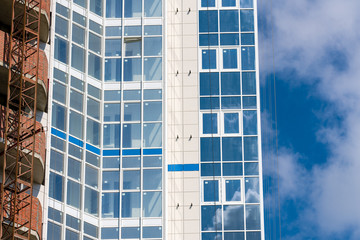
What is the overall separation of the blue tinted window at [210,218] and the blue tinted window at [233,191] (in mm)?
1174

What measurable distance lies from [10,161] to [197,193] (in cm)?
1905

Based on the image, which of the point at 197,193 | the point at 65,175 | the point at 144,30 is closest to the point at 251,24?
the point at 144,30

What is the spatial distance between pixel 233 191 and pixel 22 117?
791 inches

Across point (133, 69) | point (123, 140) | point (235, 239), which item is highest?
point (133, 69)

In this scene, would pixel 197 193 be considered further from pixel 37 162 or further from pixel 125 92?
pixel 37 162

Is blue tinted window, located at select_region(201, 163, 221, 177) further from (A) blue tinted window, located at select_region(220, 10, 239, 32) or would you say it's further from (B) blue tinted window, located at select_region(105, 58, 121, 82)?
(A) blue tinted window, located at select_region(220, 10, 239, 32)

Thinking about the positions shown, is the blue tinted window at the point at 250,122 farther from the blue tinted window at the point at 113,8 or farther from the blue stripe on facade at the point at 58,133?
the blue stripe on facade at the point at 58,133

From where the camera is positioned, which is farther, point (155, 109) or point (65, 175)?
point (155, 109)

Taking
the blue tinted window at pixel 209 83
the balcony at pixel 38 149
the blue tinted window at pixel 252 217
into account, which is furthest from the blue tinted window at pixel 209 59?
the balcony at pixel 38 149

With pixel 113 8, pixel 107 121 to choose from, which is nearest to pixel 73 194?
pixel 107 121

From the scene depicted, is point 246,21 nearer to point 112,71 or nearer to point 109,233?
point 112,71

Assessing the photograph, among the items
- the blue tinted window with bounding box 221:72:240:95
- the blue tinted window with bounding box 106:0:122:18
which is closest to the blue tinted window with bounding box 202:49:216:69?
the blue tinted window with bounding box 221:72:240:95

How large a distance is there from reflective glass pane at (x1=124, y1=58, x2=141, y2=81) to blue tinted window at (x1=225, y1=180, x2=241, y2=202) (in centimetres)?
1083

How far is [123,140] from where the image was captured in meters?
81.8
